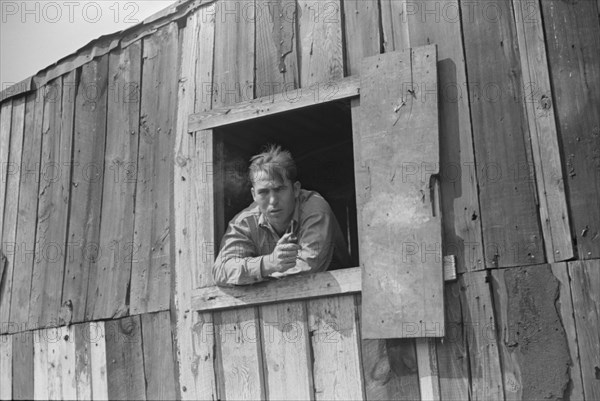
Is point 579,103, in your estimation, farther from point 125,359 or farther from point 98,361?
point 98,361

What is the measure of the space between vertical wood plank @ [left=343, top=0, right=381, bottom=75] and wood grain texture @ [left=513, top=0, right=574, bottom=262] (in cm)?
97

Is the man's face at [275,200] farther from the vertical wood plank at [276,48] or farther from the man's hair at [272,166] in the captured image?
the vertical wood plank at [276,48]

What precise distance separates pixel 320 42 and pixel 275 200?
115 centimetres

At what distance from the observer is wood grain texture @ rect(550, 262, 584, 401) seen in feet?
18.8

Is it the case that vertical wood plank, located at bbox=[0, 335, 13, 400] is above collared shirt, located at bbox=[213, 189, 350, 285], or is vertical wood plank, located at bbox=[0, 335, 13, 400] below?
below

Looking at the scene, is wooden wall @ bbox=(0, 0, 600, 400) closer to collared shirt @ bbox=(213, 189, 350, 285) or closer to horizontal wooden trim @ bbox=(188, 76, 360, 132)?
horizontal wooden trim @ bbox=(188, 76, 360, 132)

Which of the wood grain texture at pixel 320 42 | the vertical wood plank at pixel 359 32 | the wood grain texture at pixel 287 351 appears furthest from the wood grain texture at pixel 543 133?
the wood grain texture at pixel 287 351

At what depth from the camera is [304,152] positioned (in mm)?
9258

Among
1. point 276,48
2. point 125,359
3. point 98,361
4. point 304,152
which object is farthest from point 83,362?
point 304,152

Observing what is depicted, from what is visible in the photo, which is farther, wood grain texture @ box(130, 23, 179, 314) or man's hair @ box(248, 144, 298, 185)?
wood grain texture @ box(130, 23, 179, 314)

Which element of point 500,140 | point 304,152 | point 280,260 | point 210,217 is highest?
point 304,152

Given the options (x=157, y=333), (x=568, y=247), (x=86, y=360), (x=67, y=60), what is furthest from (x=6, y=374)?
(x=568, y=247)

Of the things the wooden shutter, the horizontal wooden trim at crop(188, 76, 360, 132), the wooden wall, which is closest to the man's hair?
the horizontal wooden trim at crop(188, 76, 360, 132)

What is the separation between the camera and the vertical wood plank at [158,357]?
704cm
